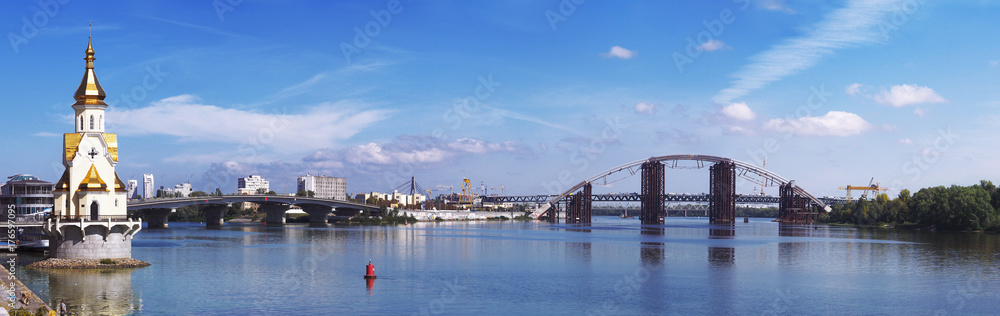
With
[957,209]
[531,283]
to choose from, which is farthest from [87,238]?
[957,209]

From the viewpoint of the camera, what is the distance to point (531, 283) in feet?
200

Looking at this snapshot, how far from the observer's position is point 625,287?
58.5 meters

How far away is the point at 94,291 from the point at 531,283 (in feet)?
96.8

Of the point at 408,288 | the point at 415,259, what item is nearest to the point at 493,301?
the point at 408,288

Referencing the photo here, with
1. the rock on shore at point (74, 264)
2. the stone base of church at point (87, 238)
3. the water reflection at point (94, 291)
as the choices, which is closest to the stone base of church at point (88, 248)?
the stone base of church at point (87, 238)

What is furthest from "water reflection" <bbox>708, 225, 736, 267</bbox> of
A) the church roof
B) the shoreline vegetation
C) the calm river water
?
the shoreline vegetation

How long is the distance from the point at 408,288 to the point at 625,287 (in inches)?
608

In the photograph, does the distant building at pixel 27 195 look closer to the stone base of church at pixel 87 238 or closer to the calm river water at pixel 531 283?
the calm river water at pixel 531 283

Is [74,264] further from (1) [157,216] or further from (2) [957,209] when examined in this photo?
(2) [957,209]

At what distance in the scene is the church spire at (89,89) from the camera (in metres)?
65.8

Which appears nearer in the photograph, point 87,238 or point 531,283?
point 531,283

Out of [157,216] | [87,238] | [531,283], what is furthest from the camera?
[157,216]

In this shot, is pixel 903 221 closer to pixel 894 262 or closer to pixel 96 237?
pixel 894 262

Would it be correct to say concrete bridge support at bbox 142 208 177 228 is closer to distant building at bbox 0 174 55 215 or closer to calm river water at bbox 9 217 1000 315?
distant building at bbox 0 174 55 215
